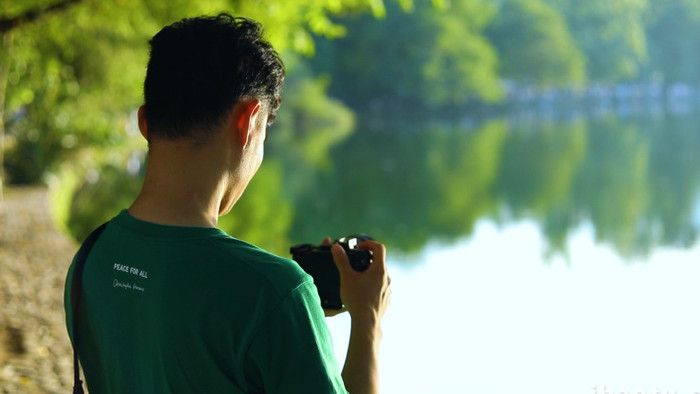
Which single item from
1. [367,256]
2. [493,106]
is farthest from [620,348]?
[493,106]

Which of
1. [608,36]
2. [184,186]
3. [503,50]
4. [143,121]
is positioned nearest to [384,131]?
[503,50]

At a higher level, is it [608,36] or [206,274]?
[608,36]

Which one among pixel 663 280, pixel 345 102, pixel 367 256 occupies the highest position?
pixel 345 102

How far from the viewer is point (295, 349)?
49.0 inches

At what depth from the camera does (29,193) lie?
46.2ft

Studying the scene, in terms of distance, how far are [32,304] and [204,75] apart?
19.4 ft

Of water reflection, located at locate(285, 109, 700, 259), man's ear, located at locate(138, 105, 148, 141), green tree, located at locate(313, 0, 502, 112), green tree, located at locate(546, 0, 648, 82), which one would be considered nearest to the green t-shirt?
man's ear, located at locate(138, 105, 148, 141)

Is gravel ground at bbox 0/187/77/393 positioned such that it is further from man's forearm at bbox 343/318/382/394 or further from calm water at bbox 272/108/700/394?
man's forearm at bbox 343/318/382/394

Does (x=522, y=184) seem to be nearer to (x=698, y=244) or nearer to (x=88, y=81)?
(x=698, y=244)

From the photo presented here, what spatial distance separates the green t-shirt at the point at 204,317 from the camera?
1250 mm

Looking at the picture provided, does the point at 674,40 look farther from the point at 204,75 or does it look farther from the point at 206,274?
the point at 206,274

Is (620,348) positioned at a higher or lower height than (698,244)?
lower

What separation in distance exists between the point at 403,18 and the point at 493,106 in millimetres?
9748

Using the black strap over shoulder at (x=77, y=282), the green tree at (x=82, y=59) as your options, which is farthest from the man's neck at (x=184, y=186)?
the green tree at (x=82, y=59)
